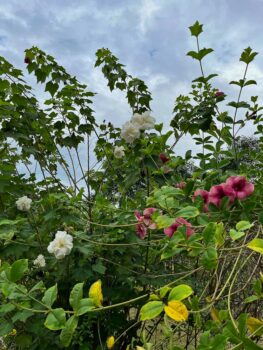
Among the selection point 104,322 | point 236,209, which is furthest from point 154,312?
point 104,322

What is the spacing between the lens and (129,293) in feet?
6.71

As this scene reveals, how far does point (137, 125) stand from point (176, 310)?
3.82 feet

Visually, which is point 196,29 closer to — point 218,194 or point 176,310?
point 218,194

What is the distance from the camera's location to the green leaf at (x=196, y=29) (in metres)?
2.43

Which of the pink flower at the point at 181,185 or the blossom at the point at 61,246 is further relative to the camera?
the pink flower at the point at 181,185

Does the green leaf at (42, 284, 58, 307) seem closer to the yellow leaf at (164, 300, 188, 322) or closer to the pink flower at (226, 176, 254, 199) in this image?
the yellow leaf at (164, 300, 188, 322)

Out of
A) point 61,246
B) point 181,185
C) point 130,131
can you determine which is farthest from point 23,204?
point 181,185

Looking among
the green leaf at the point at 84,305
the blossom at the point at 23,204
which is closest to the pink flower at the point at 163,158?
the blossom at the point at 23,204

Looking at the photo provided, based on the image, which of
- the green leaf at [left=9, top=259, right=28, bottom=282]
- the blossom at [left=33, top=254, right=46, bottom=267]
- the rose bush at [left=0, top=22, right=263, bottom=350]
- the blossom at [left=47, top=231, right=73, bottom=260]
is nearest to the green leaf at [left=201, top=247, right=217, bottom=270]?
the rose bush at [left=0, top=22, right=263, bottom=350]

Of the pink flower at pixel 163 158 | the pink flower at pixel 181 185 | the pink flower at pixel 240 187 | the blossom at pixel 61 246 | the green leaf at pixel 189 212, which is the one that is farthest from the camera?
the pink flower at pixel 163 158

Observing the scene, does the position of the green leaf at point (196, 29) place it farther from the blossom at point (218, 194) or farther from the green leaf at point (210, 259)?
the green leaf at point (210, 259)

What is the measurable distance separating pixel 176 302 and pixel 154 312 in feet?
0.19

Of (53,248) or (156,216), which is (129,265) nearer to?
(53,248)

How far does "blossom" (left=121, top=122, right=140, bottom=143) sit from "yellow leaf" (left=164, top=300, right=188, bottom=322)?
1118 mm
